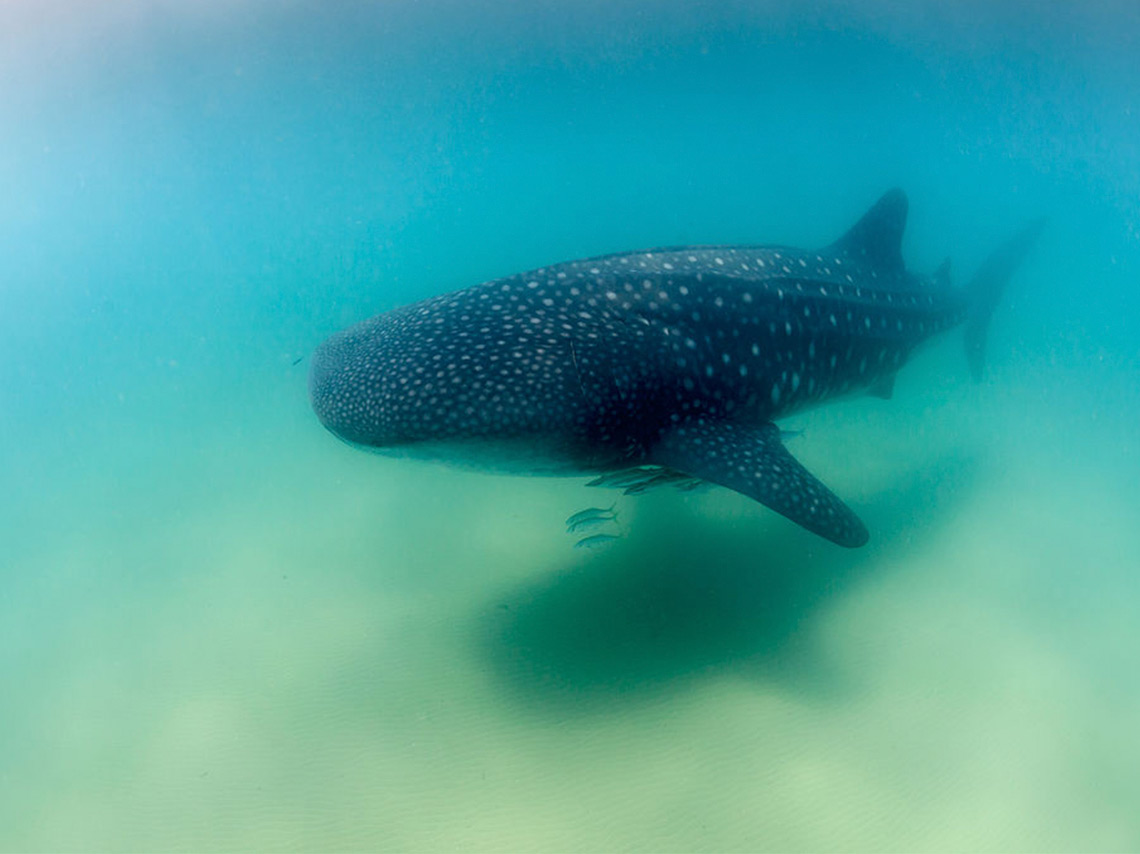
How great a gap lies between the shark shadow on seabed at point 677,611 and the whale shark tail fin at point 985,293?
3.78 metres

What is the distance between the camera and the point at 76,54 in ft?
114

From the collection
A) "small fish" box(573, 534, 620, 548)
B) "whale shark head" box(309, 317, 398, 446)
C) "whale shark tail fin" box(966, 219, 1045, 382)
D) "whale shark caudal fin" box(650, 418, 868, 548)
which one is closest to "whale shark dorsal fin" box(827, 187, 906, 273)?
"whale shark tail fin" box(966, 219, 1045, 382)

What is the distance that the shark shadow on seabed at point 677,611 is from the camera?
14.2 ft

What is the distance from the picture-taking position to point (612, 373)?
12.5 ft

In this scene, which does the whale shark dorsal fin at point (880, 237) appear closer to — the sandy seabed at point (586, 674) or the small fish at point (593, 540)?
the sandy seabed at point (586, 674)

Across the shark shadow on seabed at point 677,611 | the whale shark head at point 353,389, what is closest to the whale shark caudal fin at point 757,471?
the shark shadow on seabed at point 677,611

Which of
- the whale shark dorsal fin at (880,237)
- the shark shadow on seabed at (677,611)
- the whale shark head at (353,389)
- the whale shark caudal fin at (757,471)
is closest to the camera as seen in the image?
the whale shark head at (353,389)

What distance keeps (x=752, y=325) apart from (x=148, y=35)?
1649 inches

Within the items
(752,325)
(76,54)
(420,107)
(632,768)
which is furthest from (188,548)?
(420,107)

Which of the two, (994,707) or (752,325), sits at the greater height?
(752,325)

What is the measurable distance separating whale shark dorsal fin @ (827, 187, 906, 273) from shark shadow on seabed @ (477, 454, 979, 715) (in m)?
2.65

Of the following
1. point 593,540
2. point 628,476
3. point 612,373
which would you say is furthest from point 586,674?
point 612,373

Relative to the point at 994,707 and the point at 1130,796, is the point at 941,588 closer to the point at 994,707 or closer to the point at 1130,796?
the point at 994,707

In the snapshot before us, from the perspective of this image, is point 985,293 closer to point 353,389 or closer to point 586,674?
point 586,674
